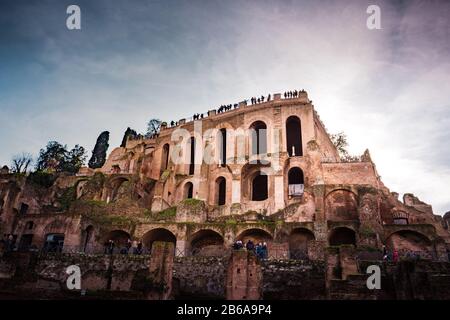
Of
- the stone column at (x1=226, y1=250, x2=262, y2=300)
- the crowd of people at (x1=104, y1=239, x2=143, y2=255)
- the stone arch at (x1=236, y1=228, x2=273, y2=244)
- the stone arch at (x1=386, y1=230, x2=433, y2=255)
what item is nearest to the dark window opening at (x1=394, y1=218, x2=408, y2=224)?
the stone arch at (x1=386, y1=230, x2=433, y2=255)

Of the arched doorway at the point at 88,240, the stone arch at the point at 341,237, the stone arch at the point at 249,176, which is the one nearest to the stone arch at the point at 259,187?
the stone arch at the point at 249,176

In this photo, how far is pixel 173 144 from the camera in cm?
4075

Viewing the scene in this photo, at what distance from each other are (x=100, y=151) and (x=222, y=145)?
83.6 ft

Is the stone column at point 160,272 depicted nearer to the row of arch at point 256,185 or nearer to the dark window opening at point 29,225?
the dark window opening at point 29,225

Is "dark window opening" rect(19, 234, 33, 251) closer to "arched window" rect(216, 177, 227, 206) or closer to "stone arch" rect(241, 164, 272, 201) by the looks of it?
"arched window" rect(216, 177, 227, 206)

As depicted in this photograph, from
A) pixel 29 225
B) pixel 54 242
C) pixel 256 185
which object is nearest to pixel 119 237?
pixel 54 242

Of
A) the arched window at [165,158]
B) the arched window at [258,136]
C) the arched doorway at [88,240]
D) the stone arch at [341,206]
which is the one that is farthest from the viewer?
the arched window at [165,158]

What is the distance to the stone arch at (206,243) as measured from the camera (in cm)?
2706

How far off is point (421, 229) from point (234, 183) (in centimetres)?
1461

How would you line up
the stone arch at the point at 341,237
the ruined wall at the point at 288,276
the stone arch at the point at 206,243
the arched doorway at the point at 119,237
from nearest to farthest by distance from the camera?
the ruined wall at the point at 288,276 → the stone arch at the point at 341,237 → the stone arch at the point at 206,243 → the arched doorway at the point at 119,237

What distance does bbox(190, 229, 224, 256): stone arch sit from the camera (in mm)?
27062

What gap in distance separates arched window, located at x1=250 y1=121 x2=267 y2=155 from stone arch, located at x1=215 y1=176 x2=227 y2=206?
3941mm

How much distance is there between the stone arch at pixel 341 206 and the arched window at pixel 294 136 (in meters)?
7.52
